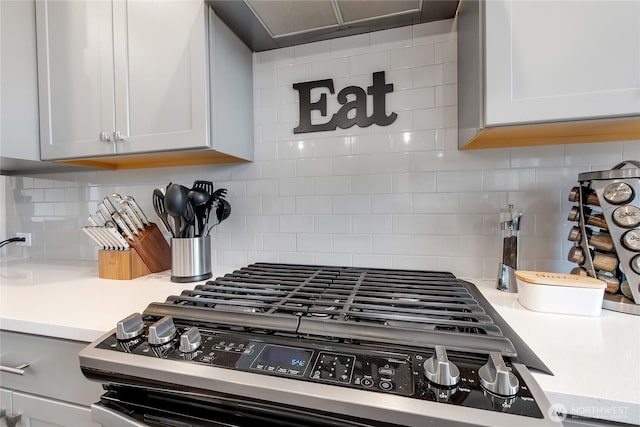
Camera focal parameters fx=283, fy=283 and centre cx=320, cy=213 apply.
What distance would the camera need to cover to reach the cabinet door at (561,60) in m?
0.71

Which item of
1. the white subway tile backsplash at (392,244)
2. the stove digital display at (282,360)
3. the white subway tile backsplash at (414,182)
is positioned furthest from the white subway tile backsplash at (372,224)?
the stove digital display at (282,360)

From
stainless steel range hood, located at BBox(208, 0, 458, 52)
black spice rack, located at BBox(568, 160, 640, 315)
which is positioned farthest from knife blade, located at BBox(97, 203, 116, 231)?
black spice rack, located at BBox(568, 160, 640, 315)

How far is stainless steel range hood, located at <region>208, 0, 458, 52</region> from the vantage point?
1.02m

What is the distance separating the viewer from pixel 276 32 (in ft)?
3.90

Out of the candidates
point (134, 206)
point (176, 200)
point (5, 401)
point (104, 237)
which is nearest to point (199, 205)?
point (176, 200)

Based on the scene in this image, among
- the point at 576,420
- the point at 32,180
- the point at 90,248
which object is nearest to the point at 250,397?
the point at 576,420

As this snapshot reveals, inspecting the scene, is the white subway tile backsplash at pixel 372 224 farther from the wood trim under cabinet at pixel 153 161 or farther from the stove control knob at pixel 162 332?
the stove control knob at pixel 162 332

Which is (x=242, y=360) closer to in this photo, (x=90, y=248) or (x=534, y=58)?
(x=534, y=58)

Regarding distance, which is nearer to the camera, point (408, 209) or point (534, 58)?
point (534, 58)

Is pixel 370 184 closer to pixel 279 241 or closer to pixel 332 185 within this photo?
pixel 332 185

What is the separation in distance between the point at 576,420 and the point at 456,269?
701mm

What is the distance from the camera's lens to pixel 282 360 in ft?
1.75

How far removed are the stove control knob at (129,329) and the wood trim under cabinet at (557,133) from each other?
1.04m

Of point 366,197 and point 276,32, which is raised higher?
point 276,32
